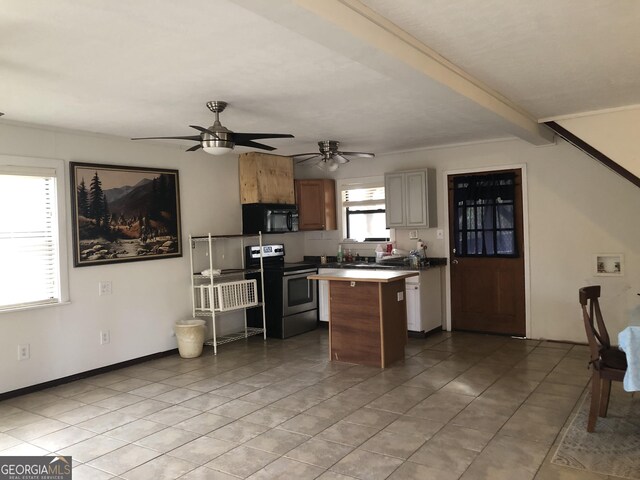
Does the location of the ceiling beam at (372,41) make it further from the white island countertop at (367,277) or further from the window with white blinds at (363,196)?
the window with white blinds at (363,196)

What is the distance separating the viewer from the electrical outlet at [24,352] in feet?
14.2

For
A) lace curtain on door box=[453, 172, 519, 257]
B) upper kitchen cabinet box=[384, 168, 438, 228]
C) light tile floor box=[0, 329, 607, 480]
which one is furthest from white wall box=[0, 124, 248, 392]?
lace curtain on door box=[453, 172, 519, 257]

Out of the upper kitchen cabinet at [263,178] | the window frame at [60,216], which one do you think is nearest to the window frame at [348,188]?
the upper kitchen cabinet at [263,178]

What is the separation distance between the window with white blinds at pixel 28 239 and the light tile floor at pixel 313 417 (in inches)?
36.3

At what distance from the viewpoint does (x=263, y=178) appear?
648 centimetres

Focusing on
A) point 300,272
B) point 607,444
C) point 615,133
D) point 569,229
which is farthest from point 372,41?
point 300,272

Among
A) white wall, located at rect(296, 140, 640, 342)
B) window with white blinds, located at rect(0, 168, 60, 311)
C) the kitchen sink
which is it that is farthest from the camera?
the kitchen sink

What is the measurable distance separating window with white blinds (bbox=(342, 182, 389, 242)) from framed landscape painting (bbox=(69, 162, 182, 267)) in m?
2.57

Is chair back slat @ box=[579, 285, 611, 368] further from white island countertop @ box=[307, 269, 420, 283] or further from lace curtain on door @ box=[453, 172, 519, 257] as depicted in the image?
lace curtain on door @ box=[453, 172, 519, 257]

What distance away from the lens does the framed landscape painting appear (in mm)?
4773

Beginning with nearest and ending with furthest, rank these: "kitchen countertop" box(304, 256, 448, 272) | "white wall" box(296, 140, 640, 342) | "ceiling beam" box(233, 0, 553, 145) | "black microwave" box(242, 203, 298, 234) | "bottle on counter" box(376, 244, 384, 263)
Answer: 1. "ceiling beam" box(233, 0, 553, 145)
2. "white wall" box(296, 140, 640, 342)
3. "kitchen countertop" box(304, 256, 448, 272)
4. "black microwave" box(242, 203, 298, 234)
5. "bottle on counter" box(376, 244, 384, 263)

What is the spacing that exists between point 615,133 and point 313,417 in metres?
3.48

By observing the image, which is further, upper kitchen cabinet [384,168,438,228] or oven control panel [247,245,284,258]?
oven control panel [247,245,284,258]

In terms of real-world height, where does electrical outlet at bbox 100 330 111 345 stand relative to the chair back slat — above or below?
below
